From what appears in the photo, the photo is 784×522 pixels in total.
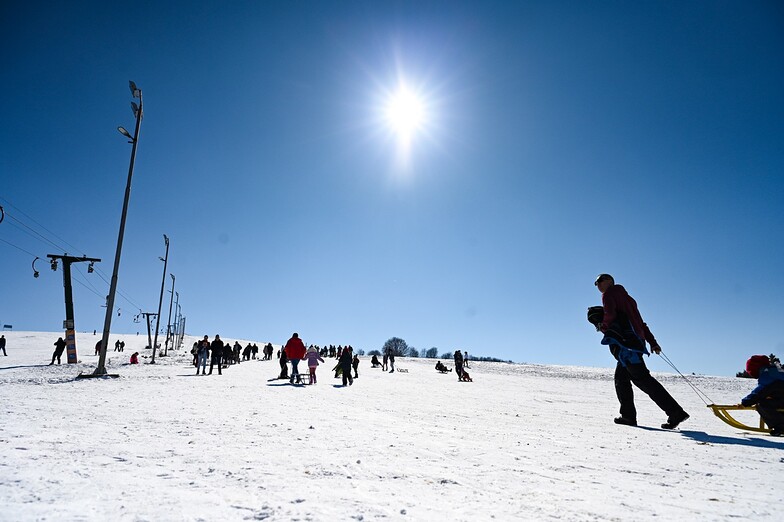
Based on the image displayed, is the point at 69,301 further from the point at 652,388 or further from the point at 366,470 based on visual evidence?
the point at 652,388

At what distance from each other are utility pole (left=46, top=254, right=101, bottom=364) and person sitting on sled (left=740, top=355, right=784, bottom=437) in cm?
2807

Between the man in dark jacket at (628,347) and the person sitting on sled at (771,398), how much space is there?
3.19ft

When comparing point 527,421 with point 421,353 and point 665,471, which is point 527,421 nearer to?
point 665,471

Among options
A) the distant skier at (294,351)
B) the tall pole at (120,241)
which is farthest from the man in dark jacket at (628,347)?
the tall pole at (120,241)

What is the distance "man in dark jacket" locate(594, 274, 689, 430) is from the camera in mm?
6305

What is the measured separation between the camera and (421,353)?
604ft

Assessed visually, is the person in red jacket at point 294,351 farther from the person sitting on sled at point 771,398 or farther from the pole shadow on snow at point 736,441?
the person sitting on sled at point 771,398

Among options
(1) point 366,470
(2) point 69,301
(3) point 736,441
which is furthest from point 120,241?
(3) point 736,441

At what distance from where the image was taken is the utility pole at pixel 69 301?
22.6m

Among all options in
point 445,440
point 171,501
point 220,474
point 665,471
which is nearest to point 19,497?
point 171,501

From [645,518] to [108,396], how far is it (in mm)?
10761

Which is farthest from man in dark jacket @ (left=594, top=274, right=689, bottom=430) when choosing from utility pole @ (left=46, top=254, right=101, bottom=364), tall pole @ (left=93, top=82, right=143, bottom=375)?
utility pole @ (left=46, top=254, right=101, bottom=364)

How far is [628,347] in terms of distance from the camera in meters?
6.48

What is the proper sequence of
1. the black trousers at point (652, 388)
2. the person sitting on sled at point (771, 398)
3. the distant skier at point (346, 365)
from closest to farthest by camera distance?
1. the person sitting on sled at point (771, 398)
2. the black trousers at point (652, 388)
3. the distant skier at point (346, 365)
